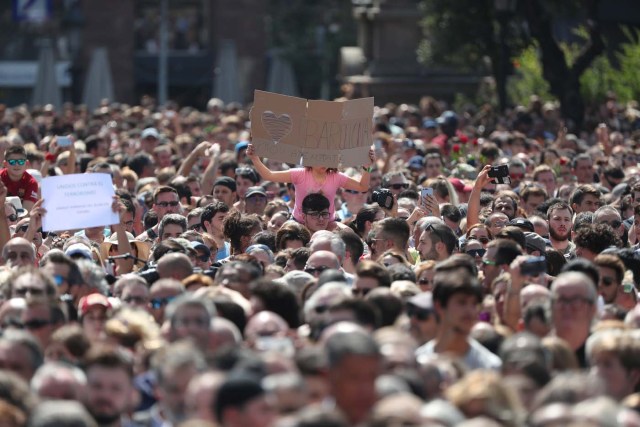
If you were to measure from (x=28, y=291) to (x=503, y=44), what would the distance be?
21.4 metres

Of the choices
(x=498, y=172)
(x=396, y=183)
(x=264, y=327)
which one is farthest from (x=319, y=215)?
(x=264, y=327)

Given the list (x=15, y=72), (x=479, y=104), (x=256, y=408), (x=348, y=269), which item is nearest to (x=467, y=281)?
(x=256, y=408)

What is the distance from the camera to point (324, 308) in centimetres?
899

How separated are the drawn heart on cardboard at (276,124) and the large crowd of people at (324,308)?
0.92ft

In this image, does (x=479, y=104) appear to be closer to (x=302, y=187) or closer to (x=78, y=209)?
(x=302, y=187)

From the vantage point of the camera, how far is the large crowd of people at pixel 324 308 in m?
7.21

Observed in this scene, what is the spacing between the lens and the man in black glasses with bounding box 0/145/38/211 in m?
14.8

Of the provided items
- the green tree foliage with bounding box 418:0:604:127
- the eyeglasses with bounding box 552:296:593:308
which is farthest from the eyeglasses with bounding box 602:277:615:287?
the green tree foliage with bounding box 418:0:604:127

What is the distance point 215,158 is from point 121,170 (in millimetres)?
892

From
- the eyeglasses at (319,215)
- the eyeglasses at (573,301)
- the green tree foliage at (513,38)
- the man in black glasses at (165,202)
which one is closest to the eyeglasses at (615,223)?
the eyeglasses at (319,215)

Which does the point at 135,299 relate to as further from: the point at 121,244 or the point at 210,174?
the point at 210,174

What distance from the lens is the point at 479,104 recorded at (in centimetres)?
3534

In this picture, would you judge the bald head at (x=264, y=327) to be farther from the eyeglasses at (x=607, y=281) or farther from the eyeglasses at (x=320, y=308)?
the eyeglasses at (x=607, y=281)

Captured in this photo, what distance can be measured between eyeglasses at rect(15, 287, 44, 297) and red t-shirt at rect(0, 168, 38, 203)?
213 inches
